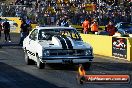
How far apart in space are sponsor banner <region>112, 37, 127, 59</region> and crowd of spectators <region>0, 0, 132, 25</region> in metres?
18.4

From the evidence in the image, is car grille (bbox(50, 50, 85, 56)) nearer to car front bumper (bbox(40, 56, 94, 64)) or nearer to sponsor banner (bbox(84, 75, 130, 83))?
car front bumper (bbox(40, 56, 94, 64))

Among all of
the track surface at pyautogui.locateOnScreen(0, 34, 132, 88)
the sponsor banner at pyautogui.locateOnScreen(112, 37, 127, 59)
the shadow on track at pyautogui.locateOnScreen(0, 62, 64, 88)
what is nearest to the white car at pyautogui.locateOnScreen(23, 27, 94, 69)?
the track surface at pyautogui.locateOnScreen(0, 34, 132, 88)

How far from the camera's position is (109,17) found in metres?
41.7

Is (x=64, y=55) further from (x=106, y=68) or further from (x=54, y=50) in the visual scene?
(x=106, y=68)

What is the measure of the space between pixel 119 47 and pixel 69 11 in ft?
73.9

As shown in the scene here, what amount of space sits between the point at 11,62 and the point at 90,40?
6.87 meters

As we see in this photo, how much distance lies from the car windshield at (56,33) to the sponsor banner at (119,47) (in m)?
4.02

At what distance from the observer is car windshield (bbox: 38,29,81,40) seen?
16.4 m

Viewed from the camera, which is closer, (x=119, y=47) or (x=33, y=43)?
(x=33, y=43)

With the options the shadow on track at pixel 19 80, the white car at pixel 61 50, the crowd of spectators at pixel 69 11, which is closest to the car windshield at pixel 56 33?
the white car at pixel 61 50

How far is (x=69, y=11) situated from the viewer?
4278cm

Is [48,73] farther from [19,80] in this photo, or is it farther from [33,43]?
[33,43]

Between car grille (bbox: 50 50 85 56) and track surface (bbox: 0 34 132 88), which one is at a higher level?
car grille (bbox: 50 50 85 56)

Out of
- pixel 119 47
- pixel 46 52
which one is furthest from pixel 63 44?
pixel 119 47
